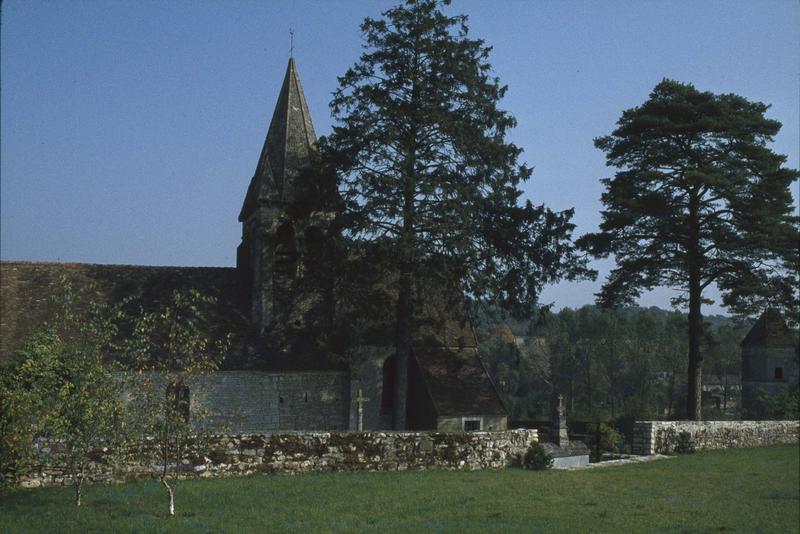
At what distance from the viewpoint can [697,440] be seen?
83.3 feet

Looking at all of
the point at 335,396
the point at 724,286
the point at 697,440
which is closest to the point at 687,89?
the point at 724,286

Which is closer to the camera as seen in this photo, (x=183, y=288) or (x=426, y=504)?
(x=426, y=504)


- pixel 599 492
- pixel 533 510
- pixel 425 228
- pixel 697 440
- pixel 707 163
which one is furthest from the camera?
pixel 707 163

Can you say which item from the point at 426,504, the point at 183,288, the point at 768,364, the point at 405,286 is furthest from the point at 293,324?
the point at 768,364

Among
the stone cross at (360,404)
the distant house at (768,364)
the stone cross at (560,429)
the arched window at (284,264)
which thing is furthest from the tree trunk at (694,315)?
the distant house at (768,364)

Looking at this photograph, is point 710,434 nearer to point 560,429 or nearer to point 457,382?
point 560,429

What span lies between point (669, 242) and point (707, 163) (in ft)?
11.3

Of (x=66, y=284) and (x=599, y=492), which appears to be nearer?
(x=66, y=284)

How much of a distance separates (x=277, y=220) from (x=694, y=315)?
1702 centimetres

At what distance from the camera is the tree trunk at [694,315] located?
2870 centimetres

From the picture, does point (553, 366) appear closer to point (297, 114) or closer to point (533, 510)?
point (297, 114)

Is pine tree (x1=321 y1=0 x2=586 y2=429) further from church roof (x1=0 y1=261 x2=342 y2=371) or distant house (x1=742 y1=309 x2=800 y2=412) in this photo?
distant house (x1=742 y1=309 x2=800 y2=412)

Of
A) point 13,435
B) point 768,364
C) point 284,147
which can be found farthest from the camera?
point 768,364

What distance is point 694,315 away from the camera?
29.1m
